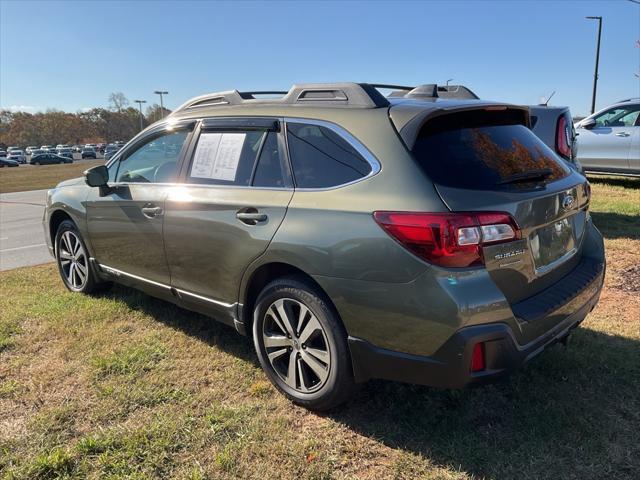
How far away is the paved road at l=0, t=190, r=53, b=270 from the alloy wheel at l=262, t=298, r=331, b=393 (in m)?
5.08

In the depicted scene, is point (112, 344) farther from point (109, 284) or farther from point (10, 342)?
point (109, 284)

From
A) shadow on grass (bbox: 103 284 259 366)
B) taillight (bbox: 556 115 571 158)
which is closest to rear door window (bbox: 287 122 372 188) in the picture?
shadow on grass (bbox: 103 284 259 366)

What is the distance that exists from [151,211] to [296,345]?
1.63 metres

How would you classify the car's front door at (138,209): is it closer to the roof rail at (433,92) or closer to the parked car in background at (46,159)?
the roof rail at (433,92)

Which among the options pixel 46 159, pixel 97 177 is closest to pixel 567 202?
pixel 97 177

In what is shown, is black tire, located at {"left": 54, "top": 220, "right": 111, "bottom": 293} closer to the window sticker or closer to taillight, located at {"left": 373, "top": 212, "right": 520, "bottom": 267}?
the window sticker

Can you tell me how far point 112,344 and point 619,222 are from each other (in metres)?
7.03

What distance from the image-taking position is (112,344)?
3.90 m

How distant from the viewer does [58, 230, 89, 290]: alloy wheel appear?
4.89m

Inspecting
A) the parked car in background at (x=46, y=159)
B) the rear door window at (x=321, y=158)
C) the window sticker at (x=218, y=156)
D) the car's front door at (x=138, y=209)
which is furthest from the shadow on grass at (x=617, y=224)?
the parked car in background at (x=46, y=159)

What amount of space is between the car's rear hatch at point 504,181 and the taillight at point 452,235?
0.04 meters

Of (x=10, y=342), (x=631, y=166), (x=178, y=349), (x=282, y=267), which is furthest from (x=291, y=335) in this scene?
(x=631, y=166)

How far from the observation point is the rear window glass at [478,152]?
2.48 m

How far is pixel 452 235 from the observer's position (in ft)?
7.50
